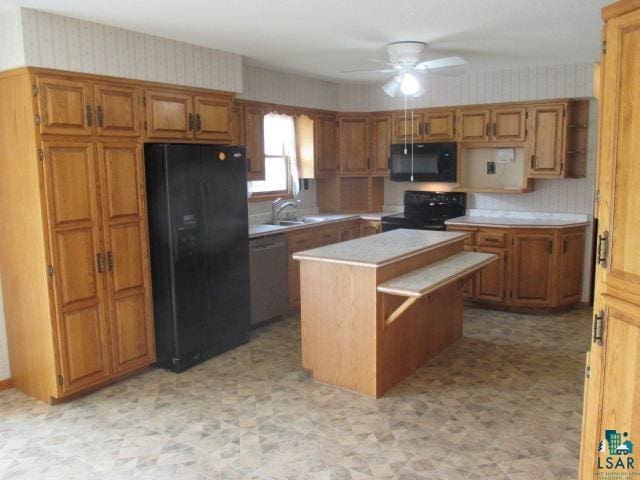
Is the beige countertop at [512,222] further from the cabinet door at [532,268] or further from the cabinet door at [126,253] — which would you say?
the cabinet door at [126,253]

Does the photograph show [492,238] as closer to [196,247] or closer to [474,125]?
[474,125]

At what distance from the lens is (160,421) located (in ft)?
10.9

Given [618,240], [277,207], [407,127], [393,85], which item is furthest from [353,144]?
[618,240]

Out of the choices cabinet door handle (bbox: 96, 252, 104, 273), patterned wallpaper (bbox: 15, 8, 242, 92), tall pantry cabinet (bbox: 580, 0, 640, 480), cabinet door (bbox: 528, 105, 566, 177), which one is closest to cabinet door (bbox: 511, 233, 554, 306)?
cabinet door (bbox: 528, 105, 566, 177)

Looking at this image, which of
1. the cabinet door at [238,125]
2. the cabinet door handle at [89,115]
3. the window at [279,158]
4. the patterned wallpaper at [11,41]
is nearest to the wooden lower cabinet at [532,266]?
the window at [279,158]

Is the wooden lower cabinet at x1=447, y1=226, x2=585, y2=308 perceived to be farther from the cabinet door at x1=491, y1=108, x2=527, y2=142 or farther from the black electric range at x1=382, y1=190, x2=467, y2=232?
the cabinet door at x1=491, y1=108, x2=527, y2=142

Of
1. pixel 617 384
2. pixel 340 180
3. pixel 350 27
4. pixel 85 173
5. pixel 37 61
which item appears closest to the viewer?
pixel 617 384

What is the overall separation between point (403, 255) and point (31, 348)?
8.42ft

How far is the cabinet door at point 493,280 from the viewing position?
5473 mm

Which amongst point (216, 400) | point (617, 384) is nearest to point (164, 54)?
point (216, 400)

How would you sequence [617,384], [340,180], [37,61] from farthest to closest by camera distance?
[340,180] → [37,61] → [617,384]

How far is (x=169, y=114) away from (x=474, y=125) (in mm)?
3349

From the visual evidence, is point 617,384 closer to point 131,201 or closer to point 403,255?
point 403,255

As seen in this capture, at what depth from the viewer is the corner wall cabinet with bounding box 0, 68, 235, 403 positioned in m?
3.34
